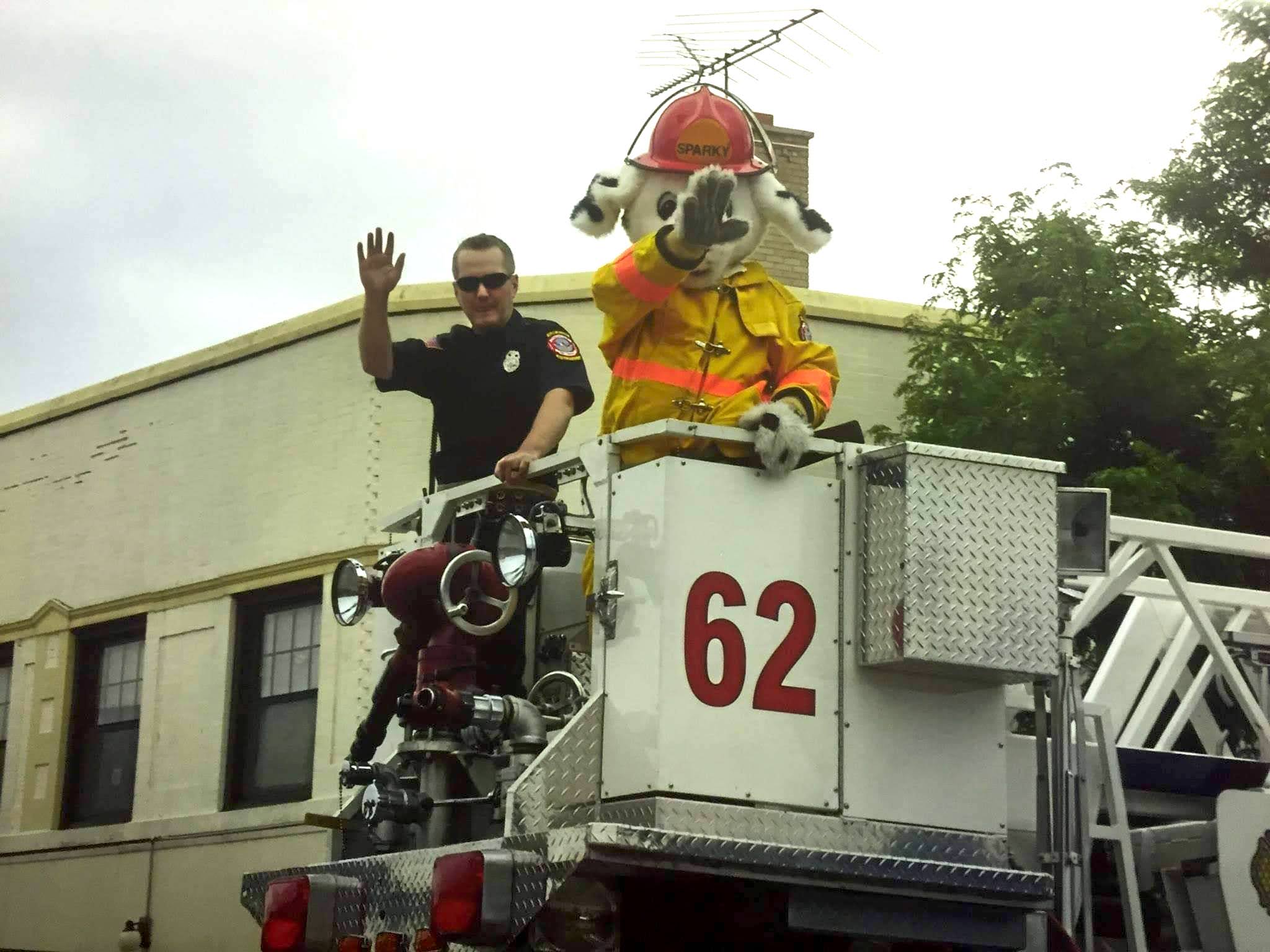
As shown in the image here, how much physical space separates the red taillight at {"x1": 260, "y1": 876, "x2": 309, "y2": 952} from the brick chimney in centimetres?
1063

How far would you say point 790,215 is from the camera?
21.1 feet

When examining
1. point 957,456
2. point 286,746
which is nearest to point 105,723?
point 286,746

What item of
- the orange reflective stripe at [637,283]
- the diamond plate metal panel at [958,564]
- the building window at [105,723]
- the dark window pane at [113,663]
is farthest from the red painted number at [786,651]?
the dark window pane at [113,663]

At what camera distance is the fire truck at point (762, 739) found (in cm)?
470

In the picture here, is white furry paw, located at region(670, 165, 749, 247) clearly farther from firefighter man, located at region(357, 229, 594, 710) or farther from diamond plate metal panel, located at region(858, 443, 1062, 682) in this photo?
firefighter man, located at region(357, 229, 594, 710)

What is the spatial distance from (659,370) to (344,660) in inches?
332

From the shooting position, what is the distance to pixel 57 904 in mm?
15977

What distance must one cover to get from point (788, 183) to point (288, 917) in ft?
37.6

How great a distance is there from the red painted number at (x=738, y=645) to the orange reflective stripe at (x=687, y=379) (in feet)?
3.60

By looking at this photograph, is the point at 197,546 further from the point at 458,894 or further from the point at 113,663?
the point at 458,894

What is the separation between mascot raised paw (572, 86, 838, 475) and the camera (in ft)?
17.7

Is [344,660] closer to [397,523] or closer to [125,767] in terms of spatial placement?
[125,767]

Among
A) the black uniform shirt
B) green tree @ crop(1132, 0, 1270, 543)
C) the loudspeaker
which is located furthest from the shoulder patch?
green tree @ crop(1132, 0, 1270, 543)

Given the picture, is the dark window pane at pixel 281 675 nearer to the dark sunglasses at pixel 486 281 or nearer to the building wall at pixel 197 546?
the building wall at pixel 197 546
